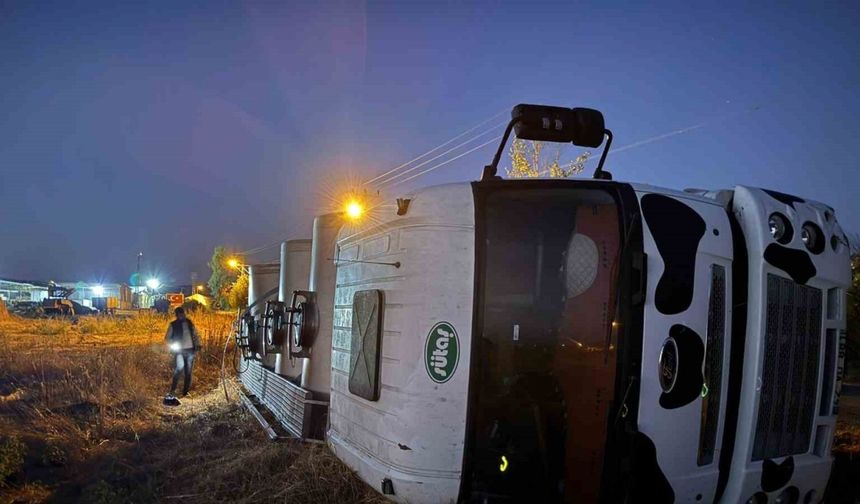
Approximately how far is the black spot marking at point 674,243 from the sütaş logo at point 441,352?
1.07 metres

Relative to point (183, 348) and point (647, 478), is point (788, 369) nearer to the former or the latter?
point (647, 478)

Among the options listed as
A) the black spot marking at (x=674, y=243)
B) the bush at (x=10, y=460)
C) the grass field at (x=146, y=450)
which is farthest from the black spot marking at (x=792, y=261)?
the bush at (x=10, y=460)

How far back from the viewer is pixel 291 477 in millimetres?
4156

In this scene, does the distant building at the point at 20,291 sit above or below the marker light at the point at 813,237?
below

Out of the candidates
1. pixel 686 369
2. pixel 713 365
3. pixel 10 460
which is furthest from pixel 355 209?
pixel 10 460

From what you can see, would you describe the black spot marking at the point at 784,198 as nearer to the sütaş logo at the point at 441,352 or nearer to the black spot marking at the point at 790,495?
the black spot marking at the point at 790,495

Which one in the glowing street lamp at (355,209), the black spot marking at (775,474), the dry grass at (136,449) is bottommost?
the dry grass at (136,449)

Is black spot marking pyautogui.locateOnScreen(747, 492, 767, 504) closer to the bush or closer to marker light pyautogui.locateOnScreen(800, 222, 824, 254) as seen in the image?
marker light pyautogui.locateOnScreen(800, 222, 824, 254)

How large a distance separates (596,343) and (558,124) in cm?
146

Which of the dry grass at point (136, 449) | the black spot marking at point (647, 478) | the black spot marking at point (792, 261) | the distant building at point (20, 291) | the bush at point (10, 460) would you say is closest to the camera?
the black spot marking at point (647, 478)

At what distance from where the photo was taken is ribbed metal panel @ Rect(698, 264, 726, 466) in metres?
2.94

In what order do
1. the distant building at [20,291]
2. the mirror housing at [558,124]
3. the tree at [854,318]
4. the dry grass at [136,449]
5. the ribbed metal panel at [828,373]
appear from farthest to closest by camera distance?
1. the distant building at [20,291]
2. the tree at [854,318]
3. the dry grass at [136,449]
4. the mirror housing at [558,124]
5. the ribbed metal panel at [828,373]

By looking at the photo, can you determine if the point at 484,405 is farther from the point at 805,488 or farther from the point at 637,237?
the point at 805,488

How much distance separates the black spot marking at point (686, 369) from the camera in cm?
283
